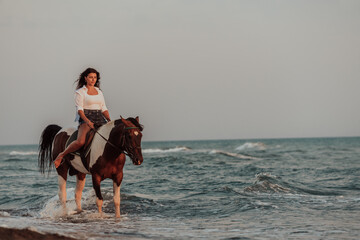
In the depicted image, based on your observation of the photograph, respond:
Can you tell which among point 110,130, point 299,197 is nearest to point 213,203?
point 299,197

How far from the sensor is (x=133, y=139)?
7227 mm

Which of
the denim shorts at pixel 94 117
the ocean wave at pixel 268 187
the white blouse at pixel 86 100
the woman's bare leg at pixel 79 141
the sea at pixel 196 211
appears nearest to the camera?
the sea at pixel 196 211

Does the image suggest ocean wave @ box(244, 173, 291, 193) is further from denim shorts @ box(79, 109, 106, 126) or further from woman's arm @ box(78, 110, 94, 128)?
woman's arm @ box(78, 110, 94, 128)

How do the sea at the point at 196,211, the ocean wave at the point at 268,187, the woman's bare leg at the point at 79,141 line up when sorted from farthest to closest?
1. the ocean wave at the point at 268,187
2. the woman's bare leg at the point at 79,141
3. the sea at the point at 196,211

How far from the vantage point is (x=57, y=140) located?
897 cm

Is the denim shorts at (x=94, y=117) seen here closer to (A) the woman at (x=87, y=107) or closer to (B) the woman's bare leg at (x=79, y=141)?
(A) the woman at (x=87, y=107)

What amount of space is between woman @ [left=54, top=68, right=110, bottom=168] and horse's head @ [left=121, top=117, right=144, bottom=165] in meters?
0.93

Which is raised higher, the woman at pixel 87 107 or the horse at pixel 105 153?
the woman at pixel 87 107

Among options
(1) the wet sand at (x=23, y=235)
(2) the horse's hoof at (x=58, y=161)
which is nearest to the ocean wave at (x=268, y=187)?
(2) the horse's hoof at (x=58, y=161)

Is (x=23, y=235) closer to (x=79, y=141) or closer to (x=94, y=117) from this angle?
(x=79, y=141)

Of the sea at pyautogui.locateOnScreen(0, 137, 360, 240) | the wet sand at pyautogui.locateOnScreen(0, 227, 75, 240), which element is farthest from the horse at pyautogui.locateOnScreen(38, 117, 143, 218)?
the wet sand at pyautogui.locateOnScreen(0, 227, 75, 240)

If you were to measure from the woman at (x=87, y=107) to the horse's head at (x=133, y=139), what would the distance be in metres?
0.93

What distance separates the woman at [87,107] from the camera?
8.04 m

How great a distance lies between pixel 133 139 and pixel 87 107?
1.41 m
